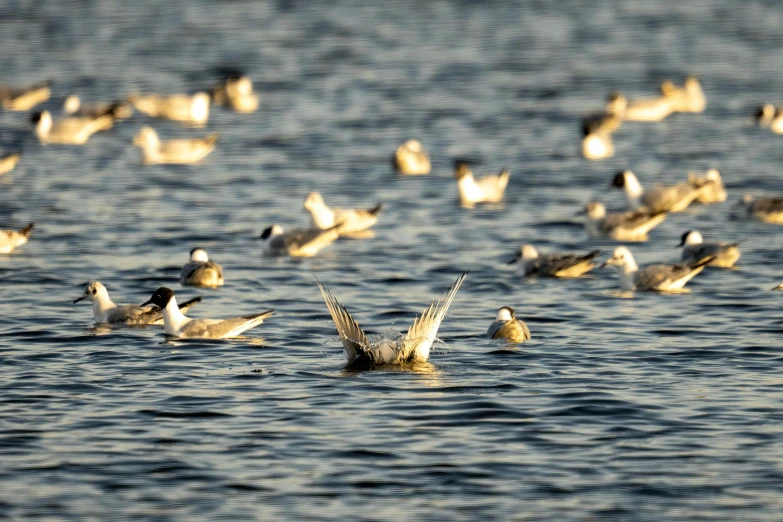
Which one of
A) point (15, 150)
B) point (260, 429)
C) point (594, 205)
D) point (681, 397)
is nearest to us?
point (260, 429)

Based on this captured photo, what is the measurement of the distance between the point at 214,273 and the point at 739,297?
6.49m

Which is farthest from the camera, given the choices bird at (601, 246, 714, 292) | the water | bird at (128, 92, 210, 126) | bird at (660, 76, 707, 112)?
bird at (660, 76, 707, 112)

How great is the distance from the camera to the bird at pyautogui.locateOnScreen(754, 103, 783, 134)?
32125 millimetres

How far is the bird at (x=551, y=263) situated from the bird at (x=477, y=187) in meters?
5.58

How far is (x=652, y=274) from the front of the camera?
749 inches

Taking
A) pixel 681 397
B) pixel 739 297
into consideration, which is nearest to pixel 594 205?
pixel 739 297

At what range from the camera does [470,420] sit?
1247cm

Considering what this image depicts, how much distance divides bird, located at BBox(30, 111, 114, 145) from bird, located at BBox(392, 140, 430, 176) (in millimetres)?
7586

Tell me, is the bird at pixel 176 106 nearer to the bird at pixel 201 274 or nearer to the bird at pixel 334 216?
the bird at pixel 334 216

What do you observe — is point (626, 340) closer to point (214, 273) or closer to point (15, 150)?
point (214, 273)

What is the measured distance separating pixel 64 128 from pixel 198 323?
55.5 ft

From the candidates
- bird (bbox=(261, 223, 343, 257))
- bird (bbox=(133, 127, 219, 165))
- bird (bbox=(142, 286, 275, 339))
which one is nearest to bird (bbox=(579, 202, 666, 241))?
bird (bbox=(261, 223, 343, 257))

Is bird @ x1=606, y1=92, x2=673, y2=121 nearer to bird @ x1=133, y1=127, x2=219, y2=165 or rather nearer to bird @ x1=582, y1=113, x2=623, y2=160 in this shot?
bird @ x1=582, y1=113, x2=623, y2=160

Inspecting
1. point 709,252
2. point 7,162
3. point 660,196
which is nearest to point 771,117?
point 660,196
